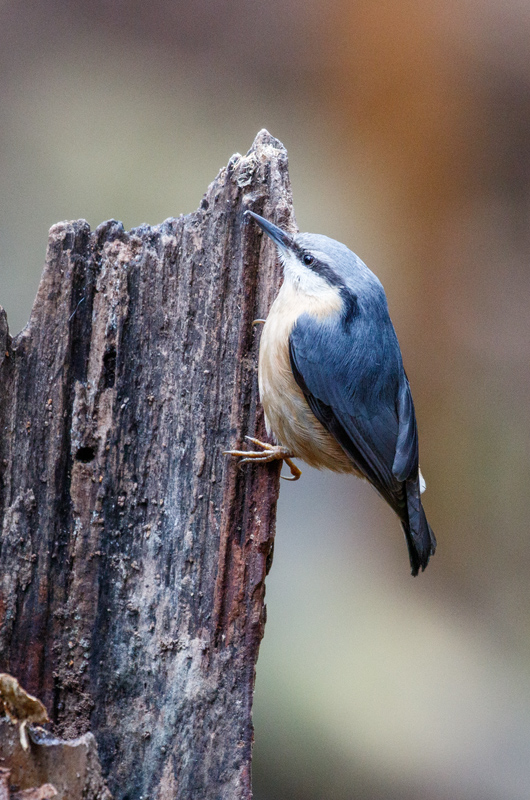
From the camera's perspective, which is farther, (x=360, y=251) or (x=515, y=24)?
(x=360, y=251)

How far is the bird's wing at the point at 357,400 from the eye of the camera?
2.14 metres

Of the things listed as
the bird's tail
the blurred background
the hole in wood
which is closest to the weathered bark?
the hole in wood

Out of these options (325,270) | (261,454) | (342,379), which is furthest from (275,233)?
(261,454)

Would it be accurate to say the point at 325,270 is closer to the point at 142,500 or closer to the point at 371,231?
the point at 142,500

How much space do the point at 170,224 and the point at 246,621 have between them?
3.77 ft

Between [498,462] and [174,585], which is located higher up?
[498,462]

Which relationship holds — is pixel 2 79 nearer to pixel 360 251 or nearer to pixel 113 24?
pixel 113 24

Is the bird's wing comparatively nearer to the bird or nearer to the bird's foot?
the bird

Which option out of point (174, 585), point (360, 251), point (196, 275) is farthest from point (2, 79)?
point (174, 585)

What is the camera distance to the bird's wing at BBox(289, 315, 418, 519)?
2.14 meters

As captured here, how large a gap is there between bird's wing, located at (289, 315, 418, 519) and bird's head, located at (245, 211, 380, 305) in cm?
12

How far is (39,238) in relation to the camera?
3453 millimetres

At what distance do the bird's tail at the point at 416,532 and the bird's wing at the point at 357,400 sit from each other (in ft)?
0.10

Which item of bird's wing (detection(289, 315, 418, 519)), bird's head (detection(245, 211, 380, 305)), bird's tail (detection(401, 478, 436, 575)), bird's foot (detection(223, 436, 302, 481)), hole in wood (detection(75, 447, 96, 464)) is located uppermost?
bird's head (detection(245, 211, 380, 305))
